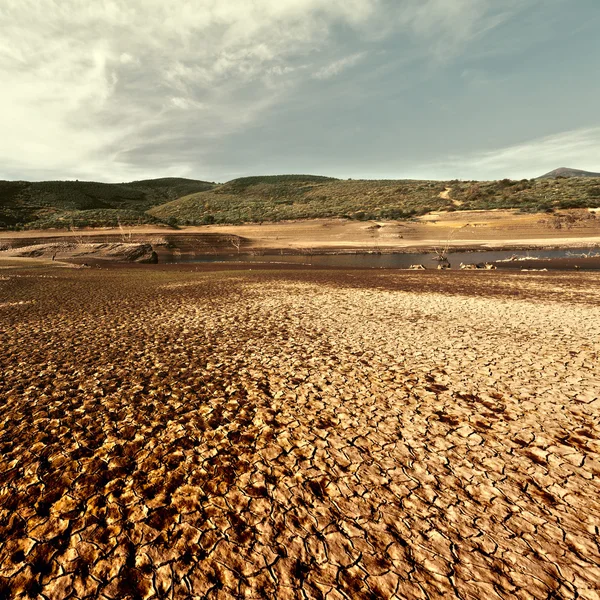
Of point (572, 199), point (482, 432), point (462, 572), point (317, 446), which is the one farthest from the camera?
point (572, 199)

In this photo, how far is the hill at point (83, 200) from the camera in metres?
70.9

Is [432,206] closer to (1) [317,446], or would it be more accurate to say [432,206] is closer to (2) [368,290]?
(2) [368,290]

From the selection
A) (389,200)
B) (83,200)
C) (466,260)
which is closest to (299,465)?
(466,260)

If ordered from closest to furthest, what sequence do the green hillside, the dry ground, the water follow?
the dry ground → the water → the green hillside

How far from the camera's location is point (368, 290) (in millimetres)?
20156

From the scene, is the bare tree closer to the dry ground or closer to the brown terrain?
the brown terrain

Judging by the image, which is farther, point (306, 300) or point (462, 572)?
point (306, 300)

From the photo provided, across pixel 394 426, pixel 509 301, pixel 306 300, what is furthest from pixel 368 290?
pixel 394 426

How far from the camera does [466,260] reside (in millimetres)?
42156

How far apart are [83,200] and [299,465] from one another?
137647mm

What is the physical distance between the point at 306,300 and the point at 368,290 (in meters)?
4.98

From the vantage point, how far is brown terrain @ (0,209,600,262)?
5212 cm

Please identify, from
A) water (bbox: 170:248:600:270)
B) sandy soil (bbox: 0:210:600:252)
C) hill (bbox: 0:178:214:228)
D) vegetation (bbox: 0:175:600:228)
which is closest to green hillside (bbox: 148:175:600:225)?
vegetation (bbox: 0:175:600:228)

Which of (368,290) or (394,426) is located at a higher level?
(394,426)
